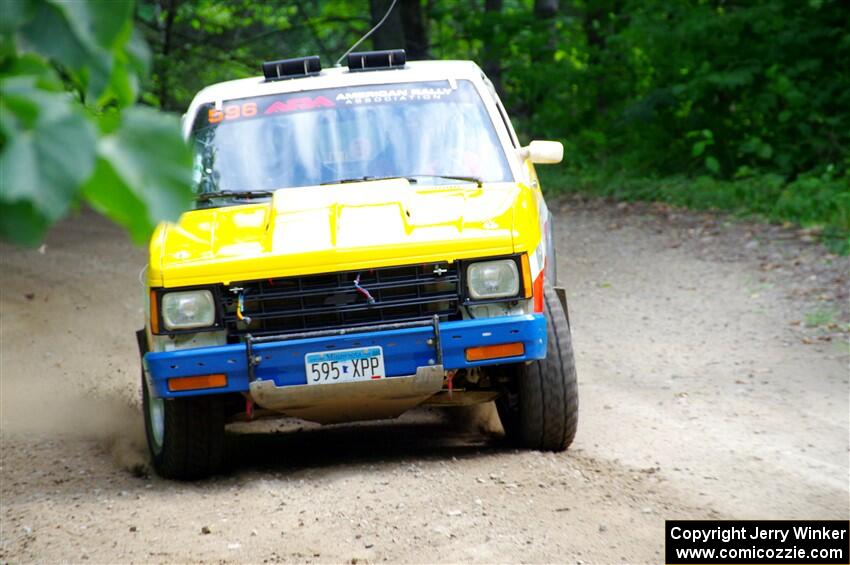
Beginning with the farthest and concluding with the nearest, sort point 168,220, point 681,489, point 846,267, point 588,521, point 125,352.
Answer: point 846,267 < point 125,352 < point 681,489 < point 588,521 < point 168,220

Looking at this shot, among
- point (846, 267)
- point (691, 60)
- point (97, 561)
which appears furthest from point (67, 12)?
point (691, 60)

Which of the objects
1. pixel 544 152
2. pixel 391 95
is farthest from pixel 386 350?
pixel 391 95

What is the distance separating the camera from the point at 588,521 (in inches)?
188

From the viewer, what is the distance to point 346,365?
5.23 m

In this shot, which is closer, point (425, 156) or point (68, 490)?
point (68, 490)

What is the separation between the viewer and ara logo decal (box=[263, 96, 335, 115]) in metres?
6.42

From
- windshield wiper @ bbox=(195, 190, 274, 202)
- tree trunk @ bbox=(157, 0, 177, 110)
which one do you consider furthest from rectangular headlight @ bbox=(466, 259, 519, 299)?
tree trunk @ bbox=(157, 0, 177, 110)

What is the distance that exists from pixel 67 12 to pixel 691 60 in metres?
16.1

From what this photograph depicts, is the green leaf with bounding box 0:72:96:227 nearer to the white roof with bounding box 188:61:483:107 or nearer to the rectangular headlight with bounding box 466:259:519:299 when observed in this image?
the rectangular headlight with bounding box 466:259:519:299

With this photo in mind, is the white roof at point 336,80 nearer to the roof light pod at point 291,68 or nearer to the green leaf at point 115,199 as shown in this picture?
the roof light pod at point 291,68

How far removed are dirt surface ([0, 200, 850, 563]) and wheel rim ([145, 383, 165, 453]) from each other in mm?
205

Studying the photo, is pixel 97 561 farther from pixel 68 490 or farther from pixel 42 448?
pixel 42 448

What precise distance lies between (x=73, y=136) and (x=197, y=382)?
3.99m

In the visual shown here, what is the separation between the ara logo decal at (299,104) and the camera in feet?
21.1
